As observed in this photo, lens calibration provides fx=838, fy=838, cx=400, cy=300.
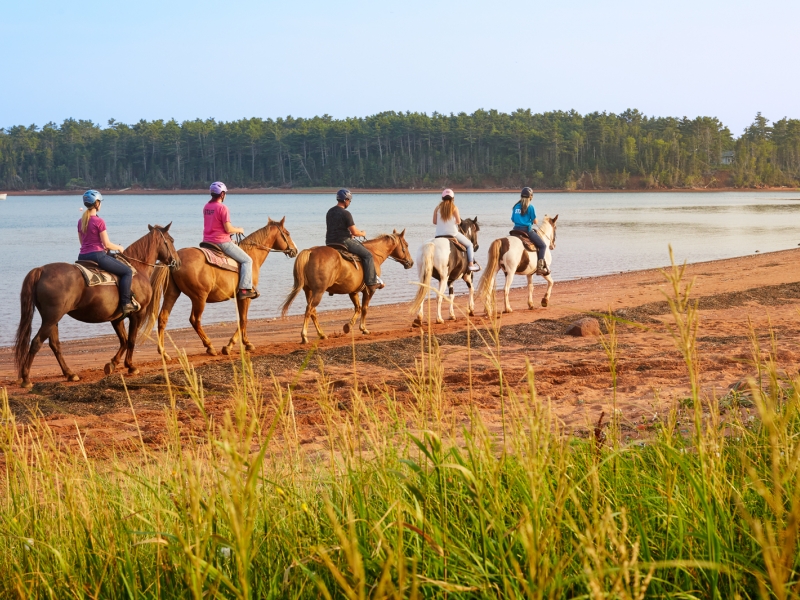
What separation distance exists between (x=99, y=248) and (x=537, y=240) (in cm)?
925

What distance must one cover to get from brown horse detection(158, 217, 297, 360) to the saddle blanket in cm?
113

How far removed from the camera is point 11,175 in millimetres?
170250

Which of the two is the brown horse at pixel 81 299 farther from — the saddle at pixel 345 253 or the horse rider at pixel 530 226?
the horse rider at pixel 530 226

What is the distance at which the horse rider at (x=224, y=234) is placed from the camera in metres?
12.8

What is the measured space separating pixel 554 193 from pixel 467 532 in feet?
437

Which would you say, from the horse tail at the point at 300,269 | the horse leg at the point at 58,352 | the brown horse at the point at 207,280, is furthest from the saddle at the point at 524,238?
the horse leg at the point at 58,352

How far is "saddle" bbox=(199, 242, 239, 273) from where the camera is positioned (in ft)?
42.5

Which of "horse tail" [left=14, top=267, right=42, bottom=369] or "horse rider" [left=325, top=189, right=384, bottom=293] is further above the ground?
"horse rider" [left=325, top=189, right=384, bottom=293]

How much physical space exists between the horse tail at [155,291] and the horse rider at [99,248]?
17.0 inches

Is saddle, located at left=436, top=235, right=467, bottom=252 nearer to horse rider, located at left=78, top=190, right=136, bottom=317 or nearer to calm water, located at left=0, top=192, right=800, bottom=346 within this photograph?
calm water, located at left=0, top=192, right=800, bottom=346

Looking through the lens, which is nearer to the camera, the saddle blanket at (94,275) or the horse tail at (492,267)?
the saddle blanket at (94,275)

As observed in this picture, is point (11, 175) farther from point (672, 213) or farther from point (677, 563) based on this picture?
point (677, 563)

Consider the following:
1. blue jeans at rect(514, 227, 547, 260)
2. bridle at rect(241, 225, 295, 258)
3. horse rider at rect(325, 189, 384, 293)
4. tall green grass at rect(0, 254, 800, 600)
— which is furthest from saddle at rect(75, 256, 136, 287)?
blue jeans at rect(514, 227, 547, 260)

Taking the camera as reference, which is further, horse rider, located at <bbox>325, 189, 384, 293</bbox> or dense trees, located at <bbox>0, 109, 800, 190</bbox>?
dense trees, located at <bbox>0, 109, 800, 190</bbox>
